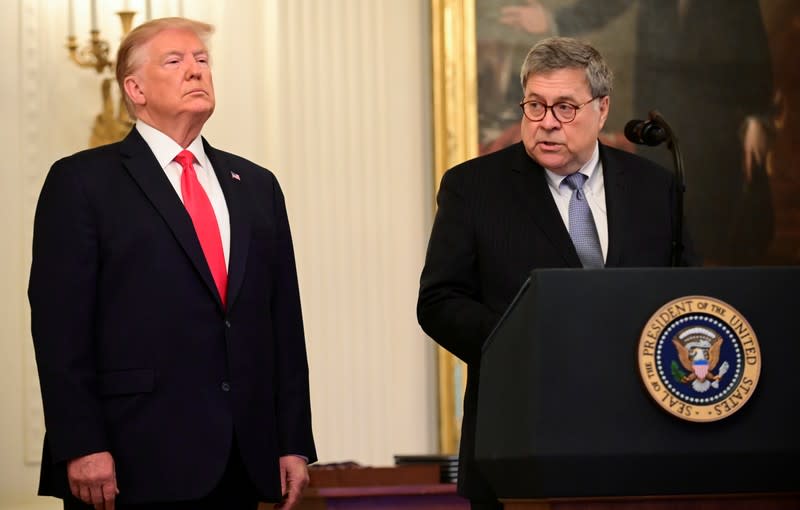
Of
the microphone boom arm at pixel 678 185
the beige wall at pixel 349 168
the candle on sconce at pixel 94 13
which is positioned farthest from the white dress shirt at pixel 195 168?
the beige wall at pixel 349 168

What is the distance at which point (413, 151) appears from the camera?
254 inches

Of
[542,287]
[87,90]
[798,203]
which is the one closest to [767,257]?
[798,203]

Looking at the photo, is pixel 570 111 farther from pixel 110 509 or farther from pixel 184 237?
pixel 110 509

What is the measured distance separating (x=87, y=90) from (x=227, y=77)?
65cm

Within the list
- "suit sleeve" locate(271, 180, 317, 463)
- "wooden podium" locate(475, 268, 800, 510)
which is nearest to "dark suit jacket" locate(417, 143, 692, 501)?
"suit sleeve" locate(271, 180, 317, 463)

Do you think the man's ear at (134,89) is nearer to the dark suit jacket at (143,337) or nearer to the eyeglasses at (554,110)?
the dark suit jacket at (143,337)

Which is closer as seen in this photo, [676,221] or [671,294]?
[671,294]

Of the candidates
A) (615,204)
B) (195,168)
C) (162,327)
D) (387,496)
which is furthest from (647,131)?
(387,496)

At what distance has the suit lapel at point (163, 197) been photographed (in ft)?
10.5

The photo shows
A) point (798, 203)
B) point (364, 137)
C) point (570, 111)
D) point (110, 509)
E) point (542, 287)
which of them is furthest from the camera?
point (798, 203)

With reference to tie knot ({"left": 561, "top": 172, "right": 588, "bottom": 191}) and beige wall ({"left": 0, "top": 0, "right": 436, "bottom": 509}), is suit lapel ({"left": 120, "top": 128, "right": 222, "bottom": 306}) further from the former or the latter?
beige wall ({"left": 0, "top": 0, "right": 436, "bottom": 509})

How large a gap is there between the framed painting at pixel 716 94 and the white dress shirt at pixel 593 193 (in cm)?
318

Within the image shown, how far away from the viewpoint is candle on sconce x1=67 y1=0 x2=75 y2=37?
5863 mm

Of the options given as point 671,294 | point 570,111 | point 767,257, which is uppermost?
point 570,111
